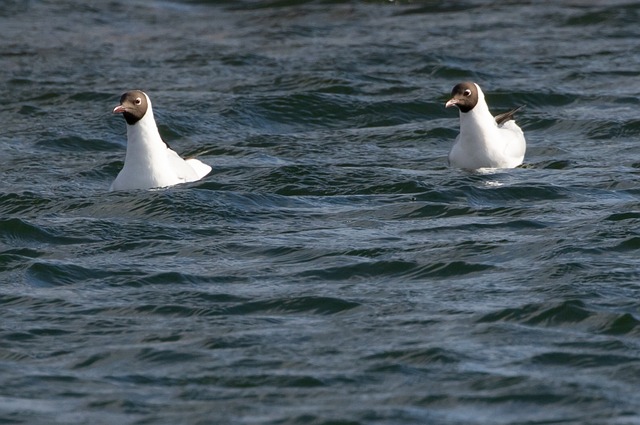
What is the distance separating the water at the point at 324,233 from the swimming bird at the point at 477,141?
362mm

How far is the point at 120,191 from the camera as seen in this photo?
1368 centimetres

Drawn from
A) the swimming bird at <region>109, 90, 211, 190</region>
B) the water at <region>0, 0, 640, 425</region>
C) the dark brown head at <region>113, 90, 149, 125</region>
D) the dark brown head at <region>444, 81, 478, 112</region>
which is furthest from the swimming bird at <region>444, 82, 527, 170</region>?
the dark brown head at <region>113, 90, 149, 125</region>

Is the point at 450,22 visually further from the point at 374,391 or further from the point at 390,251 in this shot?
the point at 374,391

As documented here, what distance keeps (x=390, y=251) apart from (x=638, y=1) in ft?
44.7

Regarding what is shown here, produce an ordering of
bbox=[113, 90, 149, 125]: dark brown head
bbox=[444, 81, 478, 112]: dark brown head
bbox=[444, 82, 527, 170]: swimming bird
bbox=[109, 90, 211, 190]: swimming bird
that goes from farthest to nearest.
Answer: bbox=[444, 81, 478, 112]: dark brown head
bbox=[444, 82, 527, 170]: swimming bird
bbox=[113, 90, 149, 125]: dark brown head
bbox=[109, 90, 211, 190]: swimming bird

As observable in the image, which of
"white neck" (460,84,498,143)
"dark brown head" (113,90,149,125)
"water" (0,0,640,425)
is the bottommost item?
"water" (0,0,640,425)

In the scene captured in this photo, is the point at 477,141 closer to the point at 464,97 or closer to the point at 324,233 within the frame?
the point at 464,97

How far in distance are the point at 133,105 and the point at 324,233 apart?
102 inches

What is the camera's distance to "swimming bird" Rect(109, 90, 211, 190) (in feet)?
45.0

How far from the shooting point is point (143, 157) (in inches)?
542

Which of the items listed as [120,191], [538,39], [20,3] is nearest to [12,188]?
[120,191]

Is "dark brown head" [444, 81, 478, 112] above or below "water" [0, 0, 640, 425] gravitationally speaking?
above

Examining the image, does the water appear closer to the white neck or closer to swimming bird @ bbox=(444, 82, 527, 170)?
swimming bird @ bbox=(444, 82, 527, 170)

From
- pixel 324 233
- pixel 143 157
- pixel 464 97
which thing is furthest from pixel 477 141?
pixel 143 157
